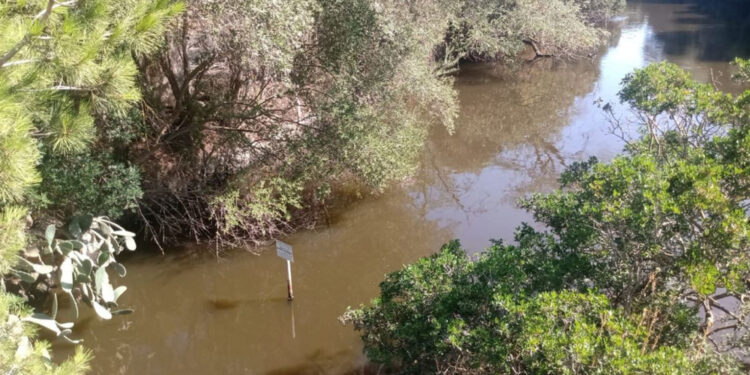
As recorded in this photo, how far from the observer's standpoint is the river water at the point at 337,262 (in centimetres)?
672

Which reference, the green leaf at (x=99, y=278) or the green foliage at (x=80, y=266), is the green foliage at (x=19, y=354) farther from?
the green leaf at (x=99, y=278)

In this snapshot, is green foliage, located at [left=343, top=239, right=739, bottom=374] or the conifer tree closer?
green foliage, located at [left=343, top=239, right=739, bottom=374]

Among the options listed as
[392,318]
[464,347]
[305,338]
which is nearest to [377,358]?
[392,318]

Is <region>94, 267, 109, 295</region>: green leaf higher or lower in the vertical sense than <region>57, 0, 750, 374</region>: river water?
higher

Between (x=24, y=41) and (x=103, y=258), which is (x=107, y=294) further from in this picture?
(x=24, y=41)

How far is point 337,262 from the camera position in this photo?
8.56m

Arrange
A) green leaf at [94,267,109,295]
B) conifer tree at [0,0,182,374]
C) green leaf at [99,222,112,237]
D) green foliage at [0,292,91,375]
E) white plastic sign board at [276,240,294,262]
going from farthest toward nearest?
white plastic sign board at [276,240,294,262] < green leaf at [99,222,112,237] < green leaf at [94,267,109,295] < conifer tree at [0,0,182,374] < green foliage at [0,292,91,375]

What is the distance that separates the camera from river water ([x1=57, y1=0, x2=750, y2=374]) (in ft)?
22.0

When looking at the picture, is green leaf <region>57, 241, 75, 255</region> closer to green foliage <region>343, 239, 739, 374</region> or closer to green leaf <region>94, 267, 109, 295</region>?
green leaf <region>94, 267, 109, 295</region>

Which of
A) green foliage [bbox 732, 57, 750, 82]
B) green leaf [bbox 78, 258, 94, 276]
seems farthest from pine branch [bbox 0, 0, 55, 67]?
green foliage [bbox 732, 57, 750, 82]

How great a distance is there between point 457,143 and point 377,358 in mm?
9412

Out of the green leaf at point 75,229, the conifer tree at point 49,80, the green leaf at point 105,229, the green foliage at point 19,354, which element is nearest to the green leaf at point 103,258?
the green leaf at point 75,229

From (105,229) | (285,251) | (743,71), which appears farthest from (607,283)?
(105,229)

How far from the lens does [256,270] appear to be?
835 cm
